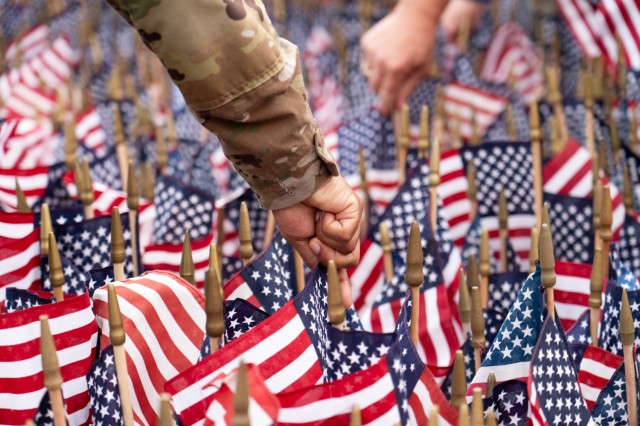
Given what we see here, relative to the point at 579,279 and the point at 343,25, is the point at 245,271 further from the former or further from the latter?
the point at 343,25

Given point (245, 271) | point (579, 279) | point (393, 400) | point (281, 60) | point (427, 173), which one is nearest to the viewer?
point (393, 400)

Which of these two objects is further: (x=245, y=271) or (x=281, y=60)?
(x=245, y=271)

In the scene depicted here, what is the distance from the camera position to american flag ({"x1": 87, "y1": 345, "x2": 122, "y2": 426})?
170 centimetres

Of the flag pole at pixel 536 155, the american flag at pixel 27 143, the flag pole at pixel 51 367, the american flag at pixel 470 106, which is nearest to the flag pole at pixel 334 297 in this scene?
the flag pole at pixel 51 367

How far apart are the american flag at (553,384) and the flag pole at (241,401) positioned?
0.47 meters

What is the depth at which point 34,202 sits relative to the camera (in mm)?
2557

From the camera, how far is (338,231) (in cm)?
182

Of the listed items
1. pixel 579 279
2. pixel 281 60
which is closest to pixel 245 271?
pixel 281 60

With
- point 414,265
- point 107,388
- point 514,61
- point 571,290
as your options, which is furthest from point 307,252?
point 514,61

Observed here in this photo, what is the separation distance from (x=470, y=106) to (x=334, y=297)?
2.07 metres

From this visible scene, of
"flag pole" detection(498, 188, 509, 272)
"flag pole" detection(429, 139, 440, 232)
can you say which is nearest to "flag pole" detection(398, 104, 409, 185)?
"flag pole" detection(498, 188, 509, 272)

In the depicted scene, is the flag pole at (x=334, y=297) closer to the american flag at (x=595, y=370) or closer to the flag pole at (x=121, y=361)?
the flag pole at (x=121, y=361)

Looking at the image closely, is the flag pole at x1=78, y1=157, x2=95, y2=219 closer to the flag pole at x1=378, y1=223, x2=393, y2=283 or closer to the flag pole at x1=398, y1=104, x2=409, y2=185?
the flag pole at x1=378, y1=223, x2=393, y2=283

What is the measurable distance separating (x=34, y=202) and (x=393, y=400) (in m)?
1.34
